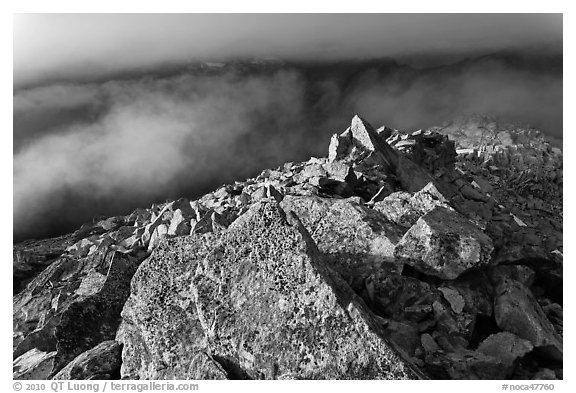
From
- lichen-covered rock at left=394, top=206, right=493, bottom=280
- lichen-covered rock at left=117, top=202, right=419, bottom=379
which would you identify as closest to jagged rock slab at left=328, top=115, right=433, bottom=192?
lichen-covered rock at left=394, top=206, right=493, bottom=280

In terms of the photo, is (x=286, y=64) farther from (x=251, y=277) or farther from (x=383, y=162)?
(x=251, y=277)

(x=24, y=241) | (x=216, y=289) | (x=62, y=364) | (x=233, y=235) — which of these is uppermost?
(x=233, y=235)

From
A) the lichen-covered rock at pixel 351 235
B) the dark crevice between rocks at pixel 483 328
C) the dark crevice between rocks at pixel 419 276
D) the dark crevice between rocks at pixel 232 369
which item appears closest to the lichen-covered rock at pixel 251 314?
the dark crevice between rocks at pixel 232 369

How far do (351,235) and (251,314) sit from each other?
11.4 feet

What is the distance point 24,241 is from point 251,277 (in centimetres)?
1243

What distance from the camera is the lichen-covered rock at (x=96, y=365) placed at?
10203 millimetres

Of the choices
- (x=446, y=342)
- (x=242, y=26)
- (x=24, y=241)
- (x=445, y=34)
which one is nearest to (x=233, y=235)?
(x=446, y=342)

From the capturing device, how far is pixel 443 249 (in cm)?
1095

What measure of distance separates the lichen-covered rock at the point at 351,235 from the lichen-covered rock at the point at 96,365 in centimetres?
457

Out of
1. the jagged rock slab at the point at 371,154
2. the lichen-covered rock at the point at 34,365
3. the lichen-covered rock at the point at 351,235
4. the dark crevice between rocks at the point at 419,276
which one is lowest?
the lichen-covered rock at the point at 34,365

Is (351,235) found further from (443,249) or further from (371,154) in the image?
(371,154)

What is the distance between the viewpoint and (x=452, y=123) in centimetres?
4316

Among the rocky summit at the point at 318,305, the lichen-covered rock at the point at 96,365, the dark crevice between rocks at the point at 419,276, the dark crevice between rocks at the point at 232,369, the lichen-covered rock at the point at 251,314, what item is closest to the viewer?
the lichen-covered rock at the point at 251,314

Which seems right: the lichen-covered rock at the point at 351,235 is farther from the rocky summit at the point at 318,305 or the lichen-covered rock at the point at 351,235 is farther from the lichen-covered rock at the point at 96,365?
the lichen-covered rock at the point at 96,365
